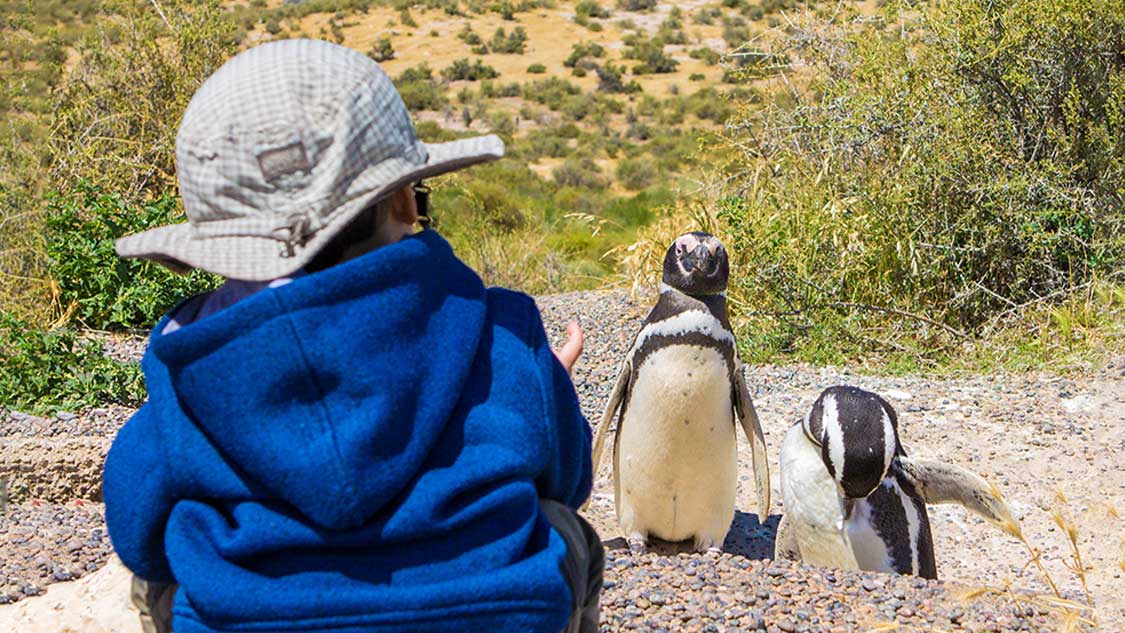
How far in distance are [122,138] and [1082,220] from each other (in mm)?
6390

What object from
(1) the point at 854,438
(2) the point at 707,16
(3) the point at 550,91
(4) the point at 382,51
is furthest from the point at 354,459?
(2) the point at 707,16

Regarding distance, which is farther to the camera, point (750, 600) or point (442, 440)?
point (750, 600)

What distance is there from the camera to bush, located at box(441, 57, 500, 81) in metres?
32.8

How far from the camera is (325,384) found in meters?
1.39

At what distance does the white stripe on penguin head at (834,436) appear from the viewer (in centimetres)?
380

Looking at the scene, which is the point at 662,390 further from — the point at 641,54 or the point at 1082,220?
the point at 641,54

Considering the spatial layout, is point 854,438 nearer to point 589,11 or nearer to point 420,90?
point 420,90

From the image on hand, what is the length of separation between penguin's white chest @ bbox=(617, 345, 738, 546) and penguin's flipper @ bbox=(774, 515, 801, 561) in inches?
13.4

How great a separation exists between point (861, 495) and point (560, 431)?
2560 mm

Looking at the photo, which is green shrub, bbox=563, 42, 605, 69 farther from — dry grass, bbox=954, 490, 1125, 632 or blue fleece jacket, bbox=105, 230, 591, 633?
blue fleece jacket, bbox=105, 230, 591, 633

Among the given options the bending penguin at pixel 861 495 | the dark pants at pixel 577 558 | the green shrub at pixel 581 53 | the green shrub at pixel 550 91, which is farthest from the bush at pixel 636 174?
the dark pants at pixel 577 558

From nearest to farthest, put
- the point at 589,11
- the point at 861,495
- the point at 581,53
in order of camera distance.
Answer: the point at 861,495 < the point at 581,53 < the point at 589,11

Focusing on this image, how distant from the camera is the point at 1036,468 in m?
5.11

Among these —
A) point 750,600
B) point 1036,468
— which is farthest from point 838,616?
point 1036,468
